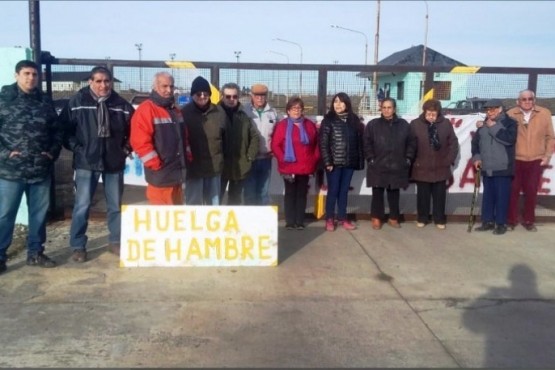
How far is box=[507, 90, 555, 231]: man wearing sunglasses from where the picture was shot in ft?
24.3

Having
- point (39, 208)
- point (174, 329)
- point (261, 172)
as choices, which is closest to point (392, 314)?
point (174, 329)

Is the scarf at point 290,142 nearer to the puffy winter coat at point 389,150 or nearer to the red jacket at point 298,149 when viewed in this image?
Result: the red jacket at point 298,149

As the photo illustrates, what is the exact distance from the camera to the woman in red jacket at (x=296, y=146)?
7.08m

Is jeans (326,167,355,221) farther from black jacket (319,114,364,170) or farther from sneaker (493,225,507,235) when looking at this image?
sneaker (493,225,507,235)

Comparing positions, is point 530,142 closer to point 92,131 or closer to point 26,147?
point 92,131

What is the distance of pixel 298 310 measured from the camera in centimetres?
482

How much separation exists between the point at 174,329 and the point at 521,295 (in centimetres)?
315

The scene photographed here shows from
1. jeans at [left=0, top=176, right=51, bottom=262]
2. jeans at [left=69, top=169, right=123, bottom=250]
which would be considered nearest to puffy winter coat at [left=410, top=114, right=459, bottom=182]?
jeans at [left=69, top=169, right=123, bottom=250]

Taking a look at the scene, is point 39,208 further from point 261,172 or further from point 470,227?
point 470,227

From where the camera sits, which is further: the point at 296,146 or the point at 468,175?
the point at 468,175

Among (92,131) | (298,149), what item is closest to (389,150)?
(298,149)

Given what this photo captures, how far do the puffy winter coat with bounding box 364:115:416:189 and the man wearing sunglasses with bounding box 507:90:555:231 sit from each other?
1392 millimetres

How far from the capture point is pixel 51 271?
571 centimetres

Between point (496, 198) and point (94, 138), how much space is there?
501cm
